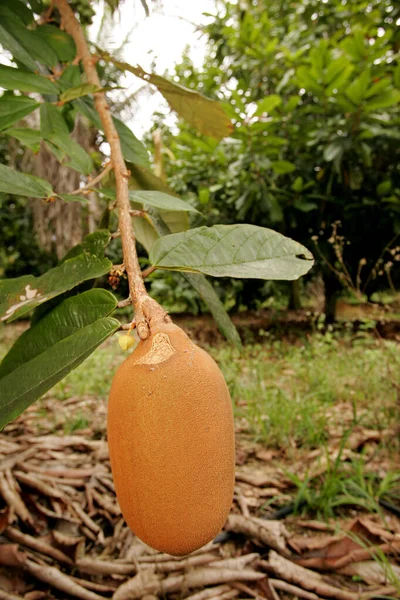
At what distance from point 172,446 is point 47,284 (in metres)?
A: 0.20

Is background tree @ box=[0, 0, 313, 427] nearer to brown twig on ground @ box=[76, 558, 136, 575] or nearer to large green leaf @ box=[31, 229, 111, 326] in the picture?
large green leaf @ box=[31, 229, 111, 326]

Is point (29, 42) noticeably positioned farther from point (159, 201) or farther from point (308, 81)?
point (308, 81)

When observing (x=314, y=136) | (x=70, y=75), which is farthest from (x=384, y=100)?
(x=70, y=75)

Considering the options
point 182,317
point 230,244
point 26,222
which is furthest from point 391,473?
point 26,222

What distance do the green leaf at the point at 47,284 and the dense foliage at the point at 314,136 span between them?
1861mm

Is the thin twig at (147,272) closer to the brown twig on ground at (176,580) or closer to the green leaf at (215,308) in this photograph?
the green leaf at (215,308)

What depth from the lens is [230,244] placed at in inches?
16.0

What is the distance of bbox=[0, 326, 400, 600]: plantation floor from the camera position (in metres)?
0.84

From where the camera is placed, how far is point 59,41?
777 mm

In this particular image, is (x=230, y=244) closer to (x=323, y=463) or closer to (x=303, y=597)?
(x=303, y=597)

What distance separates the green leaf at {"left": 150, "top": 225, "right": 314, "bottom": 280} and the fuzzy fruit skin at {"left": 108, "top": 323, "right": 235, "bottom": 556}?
0.09 m

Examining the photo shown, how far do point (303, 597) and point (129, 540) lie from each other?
0.37 metres

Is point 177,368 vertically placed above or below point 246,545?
above

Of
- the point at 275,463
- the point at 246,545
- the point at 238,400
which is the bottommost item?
the point at 238,400
